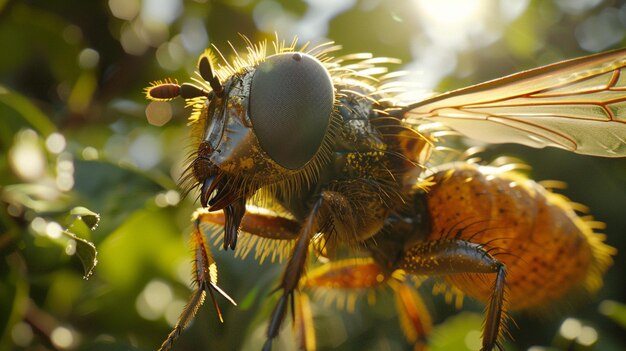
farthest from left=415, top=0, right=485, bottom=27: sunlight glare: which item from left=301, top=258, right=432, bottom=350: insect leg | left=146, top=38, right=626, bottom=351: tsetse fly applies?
left=301, top=258, right=432, bottom=350: insect leg

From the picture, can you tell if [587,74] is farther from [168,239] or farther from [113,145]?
[113,145]

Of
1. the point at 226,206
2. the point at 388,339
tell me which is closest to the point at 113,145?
the point at 226,206

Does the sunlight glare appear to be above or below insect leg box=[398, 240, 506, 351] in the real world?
above

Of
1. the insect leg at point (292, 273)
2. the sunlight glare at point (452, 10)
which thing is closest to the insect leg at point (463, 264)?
the insect leg at point (292, 273)

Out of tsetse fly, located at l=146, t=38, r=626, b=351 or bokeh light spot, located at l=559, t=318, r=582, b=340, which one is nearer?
tsetse fly, located at l=146, t=38, r=626, b=351

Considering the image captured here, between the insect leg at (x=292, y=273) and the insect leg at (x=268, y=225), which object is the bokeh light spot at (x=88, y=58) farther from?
the insect leg at (x=292, y=273)

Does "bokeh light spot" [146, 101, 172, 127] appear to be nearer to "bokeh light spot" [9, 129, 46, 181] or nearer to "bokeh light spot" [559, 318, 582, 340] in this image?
"bokeh light spot" [9, 129, 46, 181]

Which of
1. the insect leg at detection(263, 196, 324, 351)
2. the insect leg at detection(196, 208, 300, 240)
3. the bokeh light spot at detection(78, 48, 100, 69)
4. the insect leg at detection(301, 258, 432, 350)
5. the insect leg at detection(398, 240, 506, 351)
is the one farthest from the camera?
the bokeh light spot at detection(78, 48, 100, 69)

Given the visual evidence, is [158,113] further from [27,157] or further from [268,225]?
[268,225]
